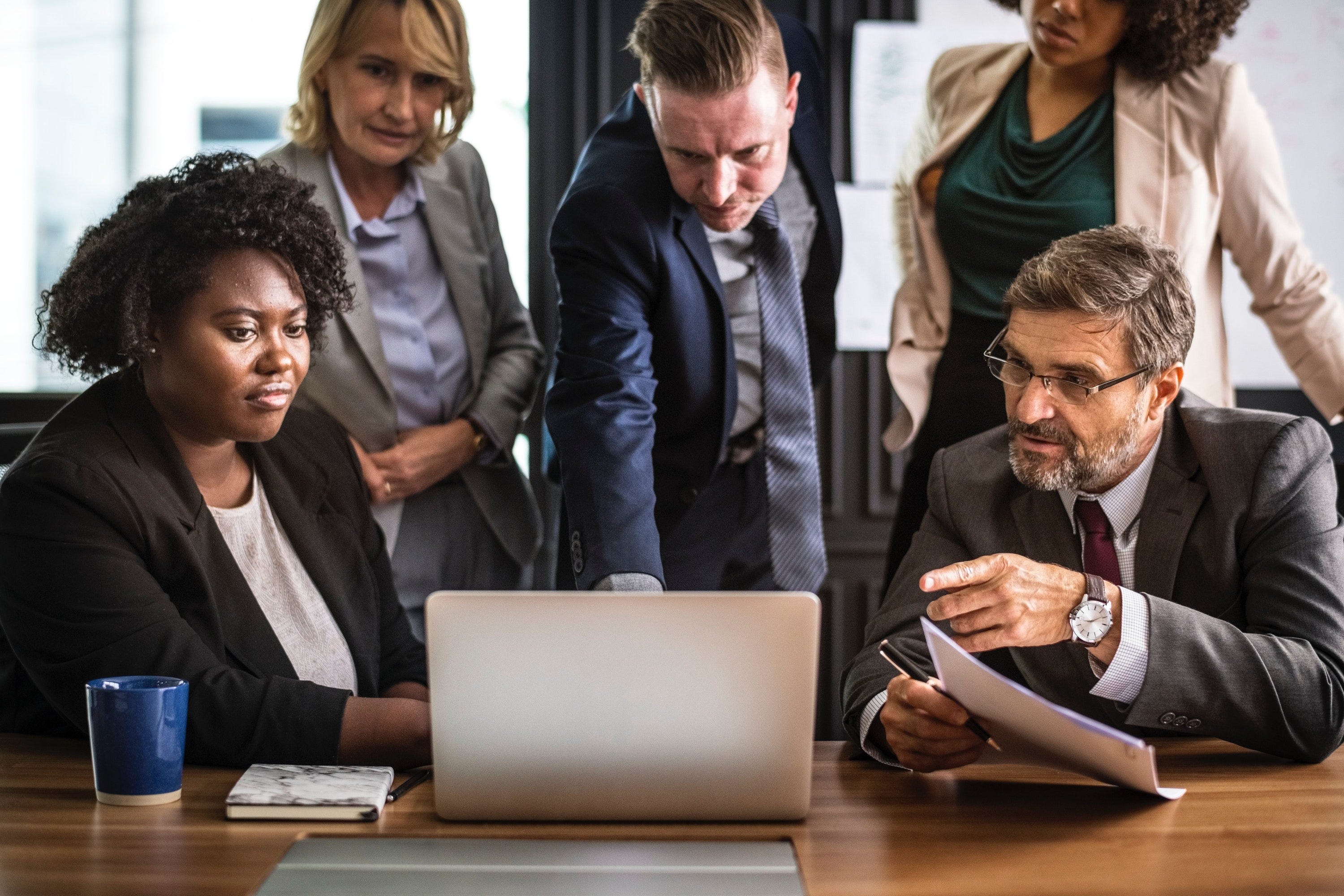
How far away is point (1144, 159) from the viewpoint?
7.05 ft

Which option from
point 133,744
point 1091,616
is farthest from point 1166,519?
point 133,744

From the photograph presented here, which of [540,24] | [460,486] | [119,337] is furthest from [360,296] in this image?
[540,24]

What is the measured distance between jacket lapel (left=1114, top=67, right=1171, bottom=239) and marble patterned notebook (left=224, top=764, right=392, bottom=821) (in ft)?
5.27

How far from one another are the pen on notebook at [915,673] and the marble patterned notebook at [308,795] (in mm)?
594

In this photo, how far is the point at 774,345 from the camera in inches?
91.6

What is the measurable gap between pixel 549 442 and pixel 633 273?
2.16 feet

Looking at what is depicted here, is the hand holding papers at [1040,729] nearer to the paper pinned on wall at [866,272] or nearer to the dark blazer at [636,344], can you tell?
the dark blazer at [636,344]

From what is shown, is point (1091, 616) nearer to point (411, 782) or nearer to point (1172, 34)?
point (411, 782)

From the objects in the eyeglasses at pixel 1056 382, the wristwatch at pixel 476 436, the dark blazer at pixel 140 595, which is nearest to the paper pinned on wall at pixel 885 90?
the wristwatch at pixel 476 436

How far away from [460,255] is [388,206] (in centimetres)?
17

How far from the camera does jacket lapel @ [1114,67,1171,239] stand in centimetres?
214

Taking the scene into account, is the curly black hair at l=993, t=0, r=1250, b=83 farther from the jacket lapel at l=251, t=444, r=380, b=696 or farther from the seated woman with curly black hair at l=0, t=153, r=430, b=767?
the jacket lapel at l=251, t=444, r=380, b=696

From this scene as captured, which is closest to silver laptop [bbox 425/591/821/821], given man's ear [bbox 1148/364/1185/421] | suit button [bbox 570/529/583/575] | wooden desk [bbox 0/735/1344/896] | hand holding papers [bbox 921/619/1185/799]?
wooden desk [bbox 0/735/1344/896]

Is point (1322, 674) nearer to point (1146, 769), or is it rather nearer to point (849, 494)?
point (1146, 769)
